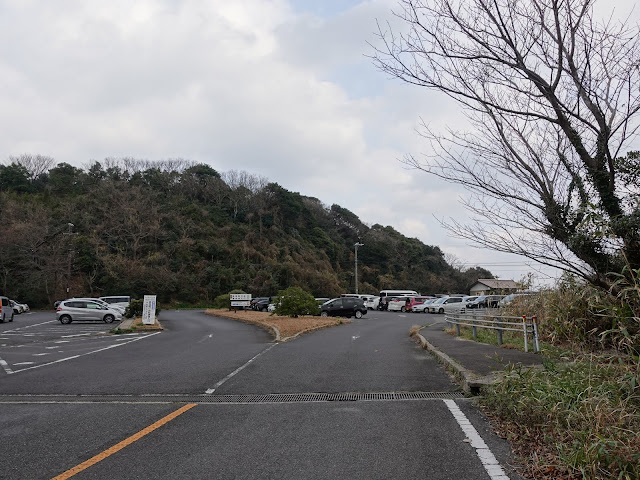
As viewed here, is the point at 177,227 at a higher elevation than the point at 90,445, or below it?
higher

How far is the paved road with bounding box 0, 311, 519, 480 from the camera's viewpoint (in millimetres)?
4414

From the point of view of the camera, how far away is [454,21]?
701 cm

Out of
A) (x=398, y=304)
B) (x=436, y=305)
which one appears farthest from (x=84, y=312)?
(x=398, y=304)

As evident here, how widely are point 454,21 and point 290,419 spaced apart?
5.94m

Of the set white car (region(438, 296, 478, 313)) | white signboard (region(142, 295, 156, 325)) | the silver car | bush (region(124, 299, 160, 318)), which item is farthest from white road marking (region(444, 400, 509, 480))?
white car (region(438, 296, 478, 313))

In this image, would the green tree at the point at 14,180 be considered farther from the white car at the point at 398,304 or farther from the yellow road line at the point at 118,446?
the yellow road line at the point at 118,446

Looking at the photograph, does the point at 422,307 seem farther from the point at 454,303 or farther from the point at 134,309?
the point at 134,309

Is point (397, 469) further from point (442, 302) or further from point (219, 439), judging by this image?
point (442, 302)

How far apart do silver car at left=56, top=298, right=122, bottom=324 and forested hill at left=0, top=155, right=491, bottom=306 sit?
80.6 ft

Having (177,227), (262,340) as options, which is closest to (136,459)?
(262,340)

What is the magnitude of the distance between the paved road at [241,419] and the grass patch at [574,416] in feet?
1.14

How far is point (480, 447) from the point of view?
4902 millimetres

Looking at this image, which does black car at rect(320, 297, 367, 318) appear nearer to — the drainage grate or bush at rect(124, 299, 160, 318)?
bush at rect(124, 299, 160, 318)

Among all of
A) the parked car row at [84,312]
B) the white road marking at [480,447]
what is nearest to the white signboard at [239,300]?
the parked car row at [84,312]
